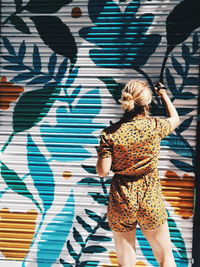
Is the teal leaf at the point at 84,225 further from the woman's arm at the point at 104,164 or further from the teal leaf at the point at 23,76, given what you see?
the teal leaf at the point at 23,76

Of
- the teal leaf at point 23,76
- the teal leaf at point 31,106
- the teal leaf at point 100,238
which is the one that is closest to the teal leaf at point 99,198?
the teal leaf at point 100,238

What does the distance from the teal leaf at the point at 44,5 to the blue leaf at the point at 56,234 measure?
198 cm

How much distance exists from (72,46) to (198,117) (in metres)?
1.51

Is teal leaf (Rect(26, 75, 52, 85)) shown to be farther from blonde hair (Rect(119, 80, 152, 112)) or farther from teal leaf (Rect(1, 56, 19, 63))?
blonde hair (Rect(119, 80, 152, 112))

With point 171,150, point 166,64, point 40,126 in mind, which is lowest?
point 171,150

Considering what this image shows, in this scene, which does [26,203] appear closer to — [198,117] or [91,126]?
[91,126]

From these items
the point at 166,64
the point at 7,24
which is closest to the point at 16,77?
the point at 7,24

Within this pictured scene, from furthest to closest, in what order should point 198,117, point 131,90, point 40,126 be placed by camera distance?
1. point 40,126
2. point 198,117
3. point 131,90

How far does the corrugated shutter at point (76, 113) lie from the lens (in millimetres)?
3373

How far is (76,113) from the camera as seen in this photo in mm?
3516

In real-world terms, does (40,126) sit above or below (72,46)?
below

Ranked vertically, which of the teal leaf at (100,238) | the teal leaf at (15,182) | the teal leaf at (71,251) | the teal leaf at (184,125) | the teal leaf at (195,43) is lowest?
the teal leaf at (71,251)

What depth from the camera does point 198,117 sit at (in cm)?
334

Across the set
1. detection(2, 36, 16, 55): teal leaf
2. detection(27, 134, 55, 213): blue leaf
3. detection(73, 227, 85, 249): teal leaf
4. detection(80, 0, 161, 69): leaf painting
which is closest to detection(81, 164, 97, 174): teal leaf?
detection(27, 134, 55, 213): blue leaf
